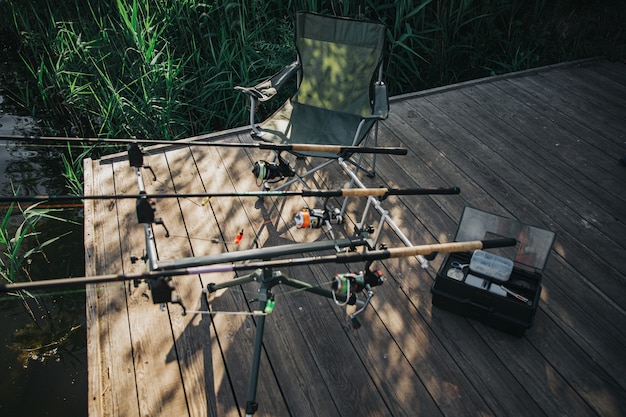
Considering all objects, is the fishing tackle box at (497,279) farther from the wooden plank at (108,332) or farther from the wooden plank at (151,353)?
the wooden plank at (108,332)

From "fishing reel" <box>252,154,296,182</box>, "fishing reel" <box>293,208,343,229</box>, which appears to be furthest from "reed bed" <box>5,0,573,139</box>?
"fishing reel" <box>293,208,343,229</box>

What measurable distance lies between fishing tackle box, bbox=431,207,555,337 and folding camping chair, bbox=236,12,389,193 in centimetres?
103

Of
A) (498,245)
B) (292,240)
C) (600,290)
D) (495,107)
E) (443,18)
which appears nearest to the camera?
(498,245)

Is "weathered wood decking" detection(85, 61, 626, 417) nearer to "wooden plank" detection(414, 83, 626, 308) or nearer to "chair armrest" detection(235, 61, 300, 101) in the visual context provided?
"wooden plank" detection(414, 83, 626, 308)

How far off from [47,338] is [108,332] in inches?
33.0

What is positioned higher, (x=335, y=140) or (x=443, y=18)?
(x=443, y=18)

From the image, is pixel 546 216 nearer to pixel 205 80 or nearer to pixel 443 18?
pixel 443 18

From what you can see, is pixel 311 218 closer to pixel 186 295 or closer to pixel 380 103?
pixel 186 295

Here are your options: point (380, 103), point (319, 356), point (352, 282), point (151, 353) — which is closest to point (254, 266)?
point (352, 282)

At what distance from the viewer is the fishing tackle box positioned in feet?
7.04

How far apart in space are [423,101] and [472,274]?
2.23 meters

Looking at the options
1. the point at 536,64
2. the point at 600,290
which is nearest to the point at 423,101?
the point at 536,64

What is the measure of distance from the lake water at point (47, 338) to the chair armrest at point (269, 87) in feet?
5.32

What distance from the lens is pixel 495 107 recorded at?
400 cm
